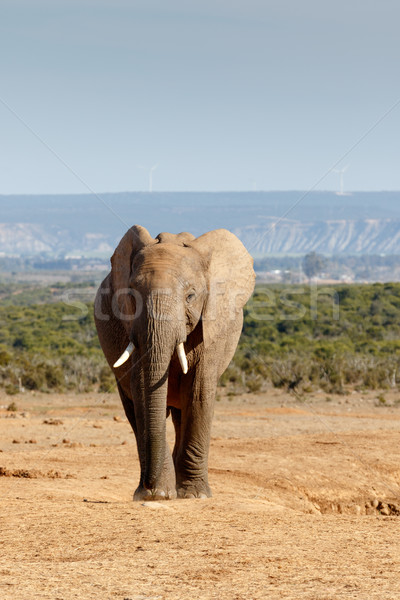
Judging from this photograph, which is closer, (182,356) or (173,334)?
(173,334)

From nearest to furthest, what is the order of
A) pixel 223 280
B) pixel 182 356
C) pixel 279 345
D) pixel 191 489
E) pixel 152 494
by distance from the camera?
pixel 182 356, pixel 152 494, pixel 223 280, pixel 191 489, pixel 279 345

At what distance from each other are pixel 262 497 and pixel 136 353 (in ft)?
11.5

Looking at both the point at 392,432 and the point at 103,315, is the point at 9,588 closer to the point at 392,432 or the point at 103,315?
the point at 103,315

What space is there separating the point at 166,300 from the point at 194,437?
80.9 inches

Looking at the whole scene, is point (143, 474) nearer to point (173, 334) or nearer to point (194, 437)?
point (194, 437)

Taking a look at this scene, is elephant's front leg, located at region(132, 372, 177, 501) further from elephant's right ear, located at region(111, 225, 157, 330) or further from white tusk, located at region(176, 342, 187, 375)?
elephant's right ear, located at region(111, 225, 157, 330)

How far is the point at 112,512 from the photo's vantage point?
875cm

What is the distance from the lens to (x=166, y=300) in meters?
9.16

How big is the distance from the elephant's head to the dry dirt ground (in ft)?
4.10

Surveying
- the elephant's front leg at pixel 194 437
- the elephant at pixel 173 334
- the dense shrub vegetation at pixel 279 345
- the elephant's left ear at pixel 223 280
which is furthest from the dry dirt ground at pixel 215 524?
the dense shrub vegetation at pixel 279 345

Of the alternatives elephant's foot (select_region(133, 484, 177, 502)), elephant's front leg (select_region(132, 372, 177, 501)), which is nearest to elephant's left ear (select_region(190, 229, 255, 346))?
elephant's front leg (select_region(132, 372, 177, 501))

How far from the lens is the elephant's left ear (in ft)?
33.1

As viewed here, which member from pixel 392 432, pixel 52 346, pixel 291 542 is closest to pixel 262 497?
pixel 291 542

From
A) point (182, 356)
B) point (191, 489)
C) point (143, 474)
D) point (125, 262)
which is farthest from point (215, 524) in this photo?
point (125, 262)
